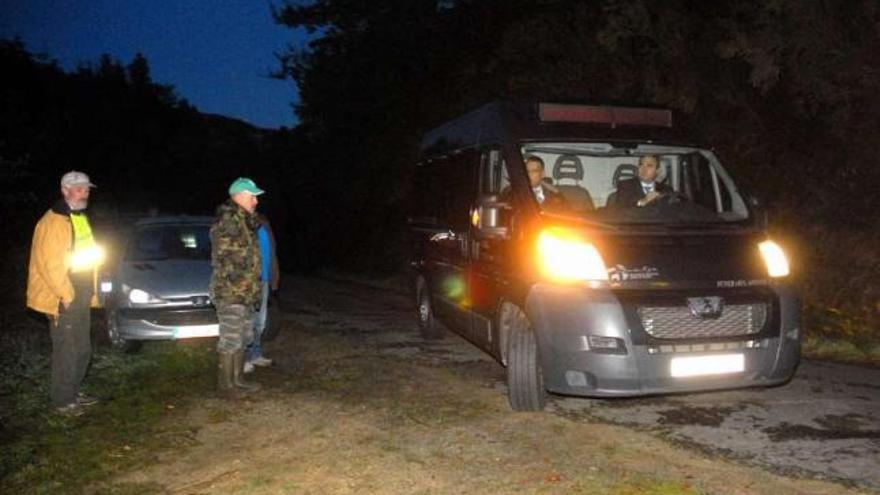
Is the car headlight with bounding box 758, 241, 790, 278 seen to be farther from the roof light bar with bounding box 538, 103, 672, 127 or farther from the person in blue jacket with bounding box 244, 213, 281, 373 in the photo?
the person in blue jacket with bounding box 244, 213, 281, 373

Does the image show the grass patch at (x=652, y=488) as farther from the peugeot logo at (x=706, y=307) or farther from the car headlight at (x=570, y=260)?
the car headlight at (x=570, y=260)

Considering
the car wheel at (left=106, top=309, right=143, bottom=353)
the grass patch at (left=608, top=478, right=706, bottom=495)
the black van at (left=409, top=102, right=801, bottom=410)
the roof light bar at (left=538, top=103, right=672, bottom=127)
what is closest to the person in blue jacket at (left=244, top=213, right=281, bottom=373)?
the car wheel at (left=106, top=309, right=143, bottom=353)

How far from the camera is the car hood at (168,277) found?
8.54 m

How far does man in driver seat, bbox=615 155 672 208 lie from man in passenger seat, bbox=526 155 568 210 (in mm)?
672

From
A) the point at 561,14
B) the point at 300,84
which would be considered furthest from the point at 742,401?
the point at 300,84

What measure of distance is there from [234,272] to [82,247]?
4.06 ft

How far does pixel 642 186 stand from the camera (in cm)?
664

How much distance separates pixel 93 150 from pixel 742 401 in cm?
3656

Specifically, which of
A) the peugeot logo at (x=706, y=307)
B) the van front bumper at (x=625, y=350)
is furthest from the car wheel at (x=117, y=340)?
the peugeot logo at (x=706, y=307)

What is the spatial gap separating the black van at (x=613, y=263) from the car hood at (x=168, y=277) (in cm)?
324

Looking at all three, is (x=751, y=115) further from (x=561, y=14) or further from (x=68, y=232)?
(x=68, y=232)

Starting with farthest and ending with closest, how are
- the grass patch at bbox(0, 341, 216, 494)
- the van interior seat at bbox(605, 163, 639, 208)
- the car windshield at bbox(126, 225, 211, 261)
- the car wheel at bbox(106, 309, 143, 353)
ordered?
1. the car windshield at bbox(126, 225, 211, 261)
2. the car wheel at bbox(106, 309, 143, 353)
3. the van interior seat at bbox(605, 163, 639, 208)
4. the grass patch at bbox(0, 341, 216, 494)

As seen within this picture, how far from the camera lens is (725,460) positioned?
16.1 feet

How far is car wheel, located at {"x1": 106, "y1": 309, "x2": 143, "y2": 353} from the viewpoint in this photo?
8791 mm
